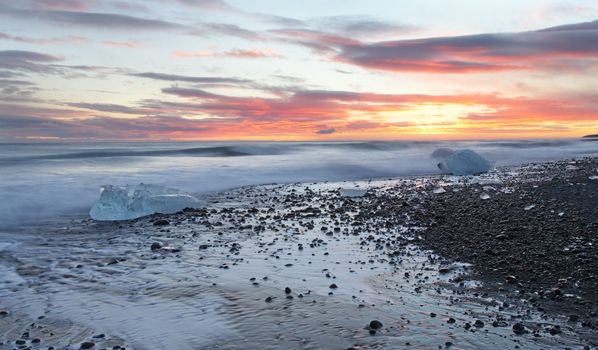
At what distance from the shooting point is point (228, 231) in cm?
1208

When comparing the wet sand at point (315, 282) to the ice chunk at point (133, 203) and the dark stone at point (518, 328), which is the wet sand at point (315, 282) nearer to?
the dark stone at point (518, 328)

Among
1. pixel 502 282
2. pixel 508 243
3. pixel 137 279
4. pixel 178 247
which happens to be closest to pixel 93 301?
pixel 137 279

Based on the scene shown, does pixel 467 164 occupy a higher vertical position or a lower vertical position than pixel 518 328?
higher

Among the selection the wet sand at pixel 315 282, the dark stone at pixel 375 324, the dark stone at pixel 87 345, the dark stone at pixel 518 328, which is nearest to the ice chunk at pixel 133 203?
the wet sand at pixel 315 282

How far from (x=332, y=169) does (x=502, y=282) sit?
1093 inches

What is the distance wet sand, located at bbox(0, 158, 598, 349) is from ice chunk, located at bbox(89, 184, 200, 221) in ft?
3.55

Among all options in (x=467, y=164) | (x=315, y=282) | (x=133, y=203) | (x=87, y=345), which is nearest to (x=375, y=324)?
(x=315, y=282)

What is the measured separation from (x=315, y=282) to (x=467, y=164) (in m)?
22.7

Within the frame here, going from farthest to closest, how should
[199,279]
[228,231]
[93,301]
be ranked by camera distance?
[228,231]
[199,279]
[93,301]

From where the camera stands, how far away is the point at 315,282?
7.65 metres

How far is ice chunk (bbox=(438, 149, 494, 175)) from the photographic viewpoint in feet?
91.7

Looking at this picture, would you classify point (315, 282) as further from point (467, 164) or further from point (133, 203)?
point (467, 164)

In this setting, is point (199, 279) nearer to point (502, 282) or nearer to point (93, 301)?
point (93, 301)

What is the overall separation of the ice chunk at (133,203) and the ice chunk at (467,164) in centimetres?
1789
